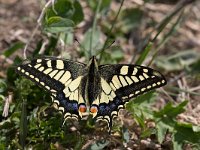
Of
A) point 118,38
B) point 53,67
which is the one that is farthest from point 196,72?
point 53,67

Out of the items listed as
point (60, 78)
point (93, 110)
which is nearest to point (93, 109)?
point (93, 110)

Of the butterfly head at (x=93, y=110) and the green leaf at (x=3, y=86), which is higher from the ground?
the green leaf at (x=3, y=86)

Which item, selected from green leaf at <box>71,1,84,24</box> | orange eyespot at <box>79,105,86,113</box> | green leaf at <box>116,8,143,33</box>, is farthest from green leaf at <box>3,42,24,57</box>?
green leaf at <box>116,8,143,33</box>

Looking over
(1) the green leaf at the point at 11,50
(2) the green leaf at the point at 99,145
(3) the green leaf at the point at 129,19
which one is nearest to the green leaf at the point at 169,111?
(2) the green leaf at the point at 99,145

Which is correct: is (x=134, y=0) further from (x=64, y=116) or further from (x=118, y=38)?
(x=64, y=116)

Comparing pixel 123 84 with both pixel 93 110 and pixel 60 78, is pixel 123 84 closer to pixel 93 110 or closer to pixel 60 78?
pixel 93 110

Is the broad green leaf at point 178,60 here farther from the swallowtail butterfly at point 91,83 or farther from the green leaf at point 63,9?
the swallowtail butterfly at point 91,83

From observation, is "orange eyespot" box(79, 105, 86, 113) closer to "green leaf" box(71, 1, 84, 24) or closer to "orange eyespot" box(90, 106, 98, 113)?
"orange eyespot" box(90, 106, 98, 113)
